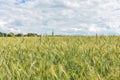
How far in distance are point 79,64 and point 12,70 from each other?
78cm

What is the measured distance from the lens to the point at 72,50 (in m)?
4.55

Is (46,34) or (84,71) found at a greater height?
(46,34)

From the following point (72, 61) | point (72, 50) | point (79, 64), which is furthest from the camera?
point (72, 50)

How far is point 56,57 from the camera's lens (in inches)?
153

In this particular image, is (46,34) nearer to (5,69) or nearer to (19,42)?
(19,42)

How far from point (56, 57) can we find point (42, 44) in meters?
0.84

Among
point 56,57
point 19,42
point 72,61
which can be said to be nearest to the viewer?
point 72,61

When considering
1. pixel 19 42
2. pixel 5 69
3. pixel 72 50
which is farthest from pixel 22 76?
pixel 19 42

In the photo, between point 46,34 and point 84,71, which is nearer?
point 84,71

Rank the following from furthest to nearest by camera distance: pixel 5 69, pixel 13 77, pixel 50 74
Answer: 1. pixel 5 69
2. pixel 13 77
3. pixel 50 74

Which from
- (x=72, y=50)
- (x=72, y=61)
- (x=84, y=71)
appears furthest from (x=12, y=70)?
(x=72, y=50)

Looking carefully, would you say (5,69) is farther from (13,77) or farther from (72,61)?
(72,61)

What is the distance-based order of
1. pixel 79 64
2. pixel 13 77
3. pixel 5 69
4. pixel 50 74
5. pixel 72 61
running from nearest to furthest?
pixel 50 74
pixel 13 77
pixel 5 69
pixel 79 64
pixel 72 61

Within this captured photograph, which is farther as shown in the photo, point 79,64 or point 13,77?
point 79,64
